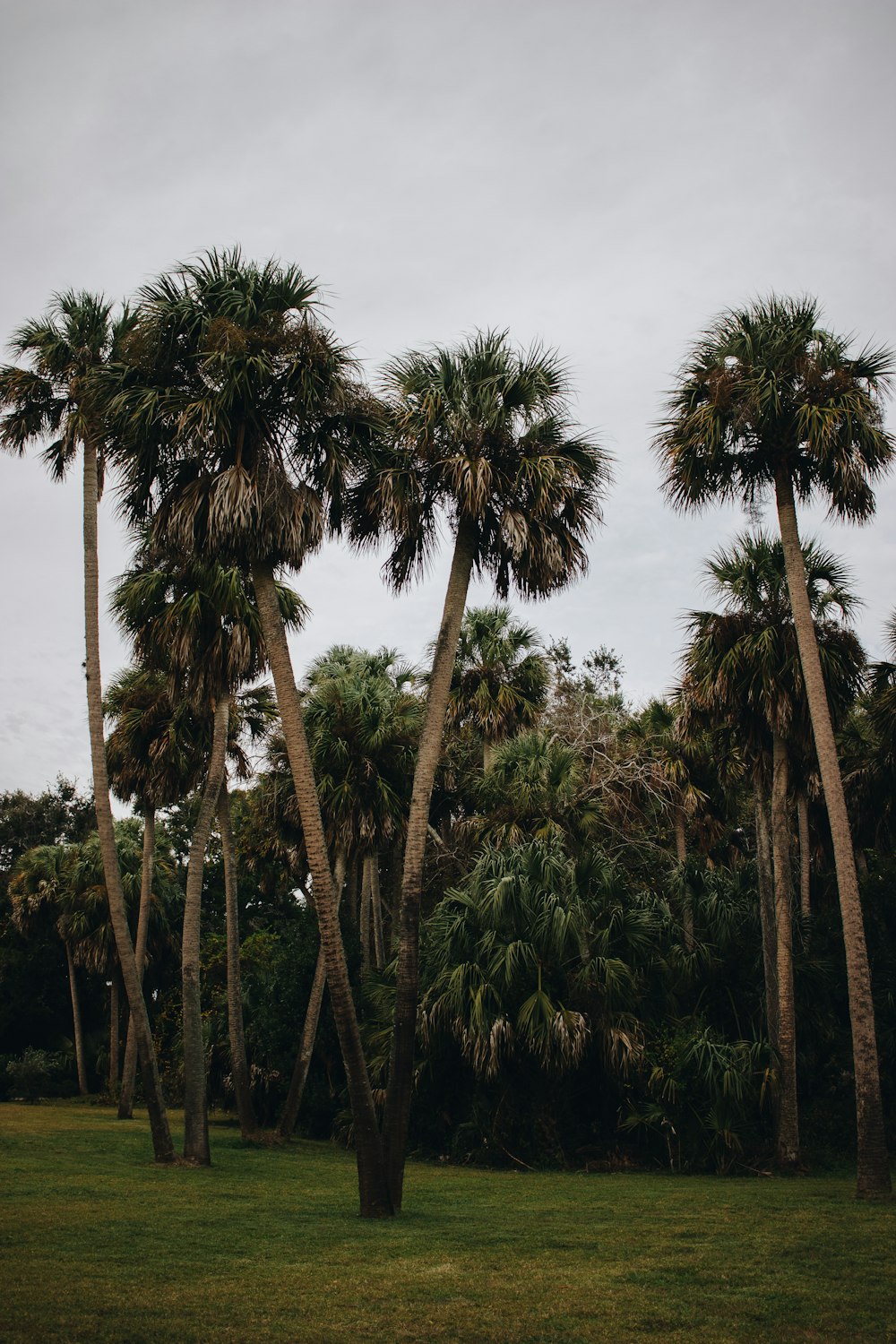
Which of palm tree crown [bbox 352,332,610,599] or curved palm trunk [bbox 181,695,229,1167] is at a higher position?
palm tree crown [bbox 352,332,610,599]

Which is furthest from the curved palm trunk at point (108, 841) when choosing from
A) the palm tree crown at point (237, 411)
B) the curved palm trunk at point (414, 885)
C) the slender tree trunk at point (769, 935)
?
the slender tree trunk at point (769, 935)

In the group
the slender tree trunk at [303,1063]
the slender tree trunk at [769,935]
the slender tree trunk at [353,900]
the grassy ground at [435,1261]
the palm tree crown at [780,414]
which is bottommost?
the grassy ground at [435,1261]

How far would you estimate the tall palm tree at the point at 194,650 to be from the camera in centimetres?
1661

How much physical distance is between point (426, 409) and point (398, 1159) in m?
9.12

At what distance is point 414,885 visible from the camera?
41.5ft

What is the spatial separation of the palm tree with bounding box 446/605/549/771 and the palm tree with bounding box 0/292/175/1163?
38.3ft

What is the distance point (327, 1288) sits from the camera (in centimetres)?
823

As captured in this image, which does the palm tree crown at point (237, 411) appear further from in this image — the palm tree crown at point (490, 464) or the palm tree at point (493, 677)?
the palm tree at point (493, 677)

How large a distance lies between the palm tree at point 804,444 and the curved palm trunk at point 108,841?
974 centimetres

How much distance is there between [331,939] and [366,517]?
5.65 m

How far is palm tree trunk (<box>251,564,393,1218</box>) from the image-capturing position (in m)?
11.9

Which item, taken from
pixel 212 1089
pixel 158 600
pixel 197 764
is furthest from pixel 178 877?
pixel 158 600

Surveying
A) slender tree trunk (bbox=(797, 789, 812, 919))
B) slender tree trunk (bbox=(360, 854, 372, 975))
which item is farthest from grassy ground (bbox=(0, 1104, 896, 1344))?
slender tree trunk (bbox=(360, 854, 372, 975))

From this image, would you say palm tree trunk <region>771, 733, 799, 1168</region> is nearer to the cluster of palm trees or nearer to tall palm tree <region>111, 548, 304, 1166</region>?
the cluster of palm trees
